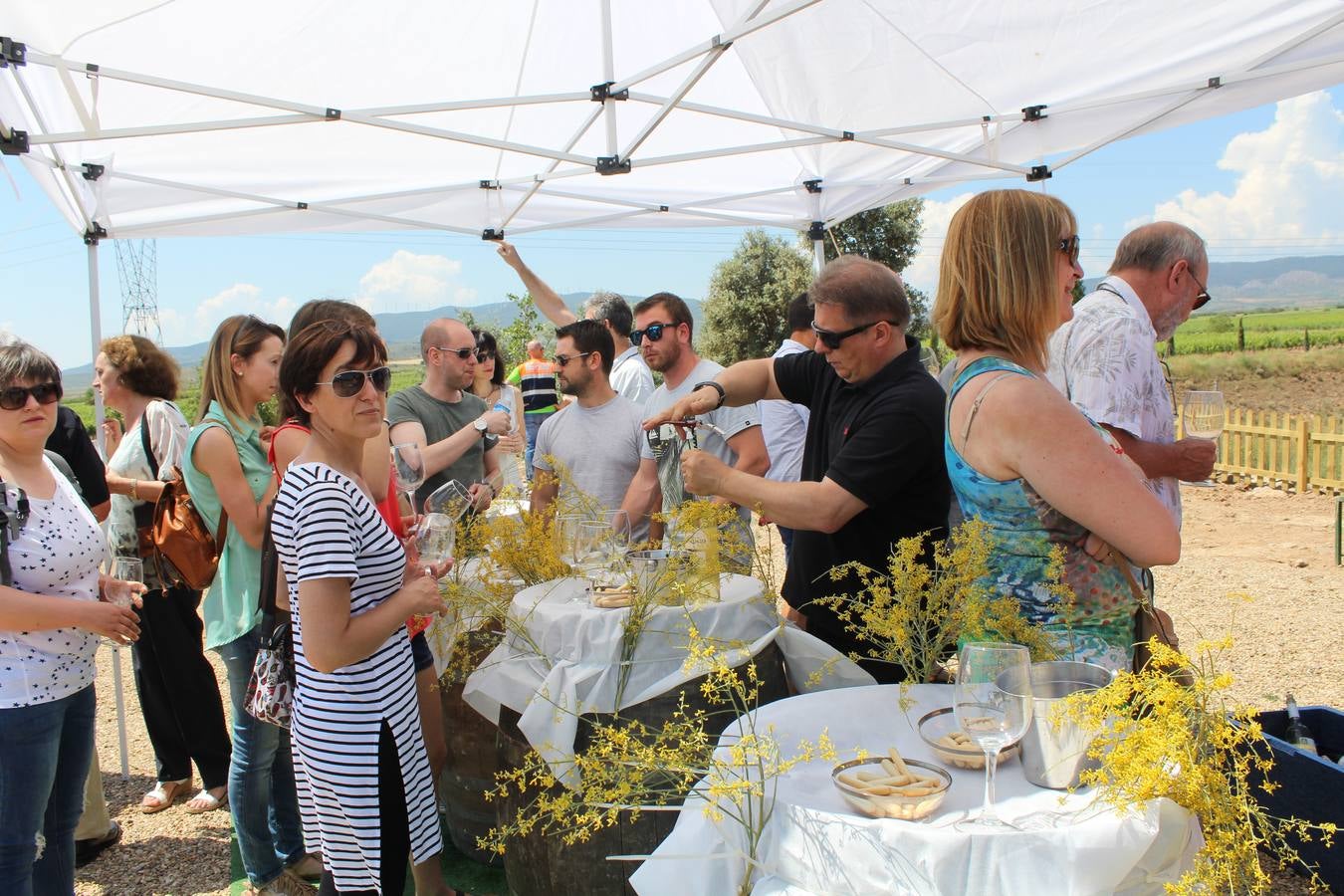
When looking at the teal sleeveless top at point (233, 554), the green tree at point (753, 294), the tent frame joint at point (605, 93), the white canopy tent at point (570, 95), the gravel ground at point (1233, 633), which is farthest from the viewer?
the green tree at point (753, 294)

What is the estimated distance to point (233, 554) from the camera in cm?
313

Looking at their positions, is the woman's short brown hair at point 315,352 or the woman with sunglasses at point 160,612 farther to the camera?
the woman with sunglasses at point 160,612

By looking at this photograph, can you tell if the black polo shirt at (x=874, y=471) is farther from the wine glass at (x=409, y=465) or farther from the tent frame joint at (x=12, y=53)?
the tent frame joint at (x=12, y=53)

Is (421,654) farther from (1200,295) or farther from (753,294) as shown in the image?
(753,294)

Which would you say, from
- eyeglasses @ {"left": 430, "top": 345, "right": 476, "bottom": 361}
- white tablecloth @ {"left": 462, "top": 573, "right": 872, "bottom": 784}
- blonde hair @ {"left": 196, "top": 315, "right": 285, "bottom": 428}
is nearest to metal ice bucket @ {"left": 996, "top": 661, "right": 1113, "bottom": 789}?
white tablecloth @ {"left": 462, "top": 573, "right": 872, "bottom": 784}

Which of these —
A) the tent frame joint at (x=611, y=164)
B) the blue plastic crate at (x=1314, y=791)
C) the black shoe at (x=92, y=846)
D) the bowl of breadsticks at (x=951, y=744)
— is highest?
the tent frame joint at (x=611, y=164)

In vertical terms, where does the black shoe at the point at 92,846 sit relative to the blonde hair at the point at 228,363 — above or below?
below

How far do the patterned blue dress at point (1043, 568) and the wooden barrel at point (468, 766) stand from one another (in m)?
1.60

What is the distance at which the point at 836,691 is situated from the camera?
5.69 ft

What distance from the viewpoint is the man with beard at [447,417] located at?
383 centimetres

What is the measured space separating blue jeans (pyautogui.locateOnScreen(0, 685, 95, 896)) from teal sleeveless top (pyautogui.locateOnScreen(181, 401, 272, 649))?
52cm

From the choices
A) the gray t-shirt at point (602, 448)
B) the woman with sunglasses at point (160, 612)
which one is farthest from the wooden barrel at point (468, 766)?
the woman with sunglasses at point (160, 612)

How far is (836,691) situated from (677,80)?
505 cm

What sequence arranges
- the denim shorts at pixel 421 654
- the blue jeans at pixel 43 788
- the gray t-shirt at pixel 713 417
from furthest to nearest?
the gray t-shirt at pixel 713 417
the denim shorts at pixel 421 654
the blue jeans at pixel 43 788
